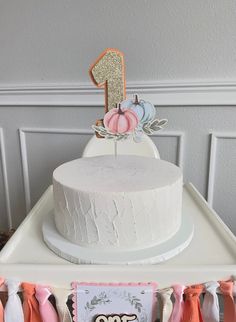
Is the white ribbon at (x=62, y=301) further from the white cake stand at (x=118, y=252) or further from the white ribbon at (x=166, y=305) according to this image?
the white ribbon at (x=166, y=305)

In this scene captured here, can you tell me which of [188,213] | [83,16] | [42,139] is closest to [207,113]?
[188,213]

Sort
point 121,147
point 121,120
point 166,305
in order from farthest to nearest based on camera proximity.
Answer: point 121,147 < point 121,120 < point 166,305

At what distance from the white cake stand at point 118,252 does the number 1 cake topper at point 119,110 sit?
10.7 inches

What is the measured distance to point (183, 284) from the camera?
618mm

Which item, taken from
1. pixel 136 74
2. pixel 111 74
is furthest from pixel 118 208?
pixel 136 74

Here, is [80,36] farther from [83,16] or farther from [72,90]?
[72,90]

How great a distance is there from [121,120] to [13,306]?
1.60 ft

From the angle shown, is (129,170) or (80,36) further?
(80,36)

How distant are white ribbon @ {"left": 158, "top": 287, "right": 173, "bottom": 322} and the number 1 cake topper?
371mm

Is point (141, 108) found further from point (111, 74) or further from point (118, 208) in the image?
point (118, 208)

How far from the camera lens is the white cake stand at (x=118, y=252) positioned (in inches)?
25.3

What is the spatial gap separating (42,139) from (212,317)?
42.3 inches

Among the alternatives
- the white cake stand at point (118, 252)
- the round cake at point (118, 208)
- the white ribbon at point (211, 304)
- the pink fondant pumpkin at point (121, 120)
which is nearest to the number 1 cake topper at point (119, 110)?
the pink fondant pumpkin at point (121, 120)

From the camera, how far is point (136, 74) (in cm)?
127
